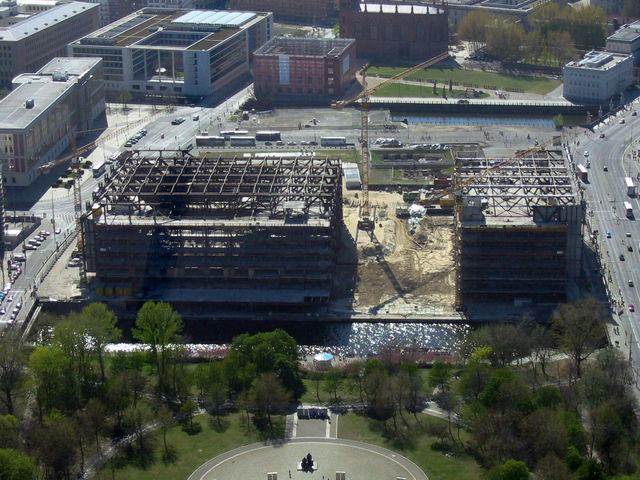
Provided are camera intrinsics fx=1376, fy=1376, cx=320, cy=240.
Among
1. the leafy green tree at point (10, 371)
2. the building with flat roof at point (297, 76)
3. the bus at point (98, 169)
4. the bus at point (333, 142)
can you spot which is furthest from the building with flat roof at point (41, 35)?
the leafy green tree at point (10, 371)

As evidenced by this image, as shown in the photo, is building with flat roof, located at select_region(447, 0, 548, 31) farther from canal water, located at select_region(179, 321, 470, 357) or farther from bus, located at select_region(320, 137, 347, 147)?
canal water, located at select_region(179, 321, 470, 357)

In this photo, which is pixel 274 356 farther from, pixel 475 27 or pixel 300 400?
pixel 475 27

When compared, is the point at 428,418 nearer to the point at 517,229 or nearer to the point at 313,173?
the point at 517,229

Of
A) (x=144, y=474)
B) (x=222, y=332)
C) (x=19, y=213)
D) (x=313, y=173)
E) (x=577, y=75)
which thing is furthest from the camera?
(x=577, y=75)

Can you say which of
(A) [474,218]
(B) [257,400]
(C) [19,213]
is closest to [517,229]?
(A) [474,218]

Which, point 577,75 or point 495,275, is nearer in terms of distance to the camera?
point 495,275

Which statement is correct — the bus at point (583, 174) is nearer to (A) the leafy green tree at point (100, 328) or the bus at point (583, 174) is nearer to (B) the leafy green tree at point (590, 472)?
(A) the leafy green tree at point (100, 328)

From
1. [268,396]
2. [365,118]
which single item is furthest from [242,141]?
[268,396]
